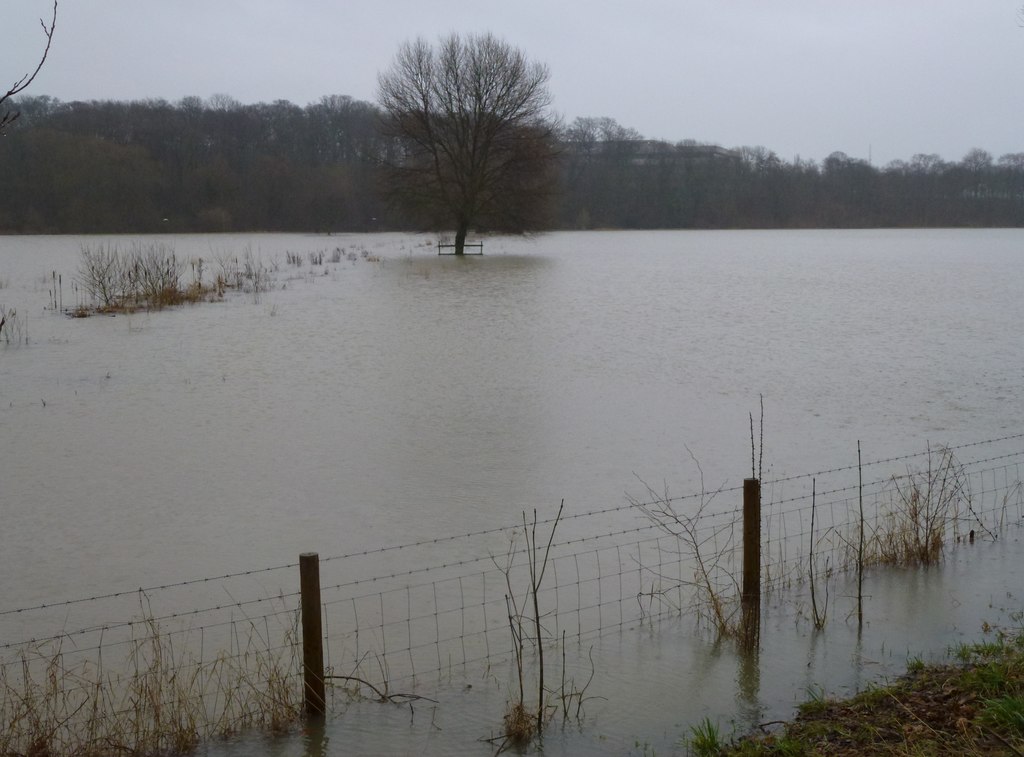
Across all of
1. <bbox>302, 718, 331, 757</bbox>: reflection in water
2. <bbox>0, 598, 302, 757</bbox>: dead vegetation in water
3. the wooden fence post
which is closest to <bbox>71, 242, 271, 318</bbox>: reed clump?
<bbox>0, 598, 302, 757</bbox>: dead vegetation in water

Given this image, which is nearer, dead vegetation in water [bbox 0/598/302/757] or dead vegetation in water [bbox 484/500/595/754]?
dead vegetation in water [bbox 0/598/302/757]

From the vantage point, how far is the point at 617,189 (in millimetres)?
90750

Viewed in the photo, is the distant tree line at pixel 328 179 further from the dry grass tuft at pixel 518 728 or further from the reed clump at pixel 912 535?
the dry grass tuft at pixel 518 728

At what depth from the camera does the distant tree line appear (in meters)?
67.1

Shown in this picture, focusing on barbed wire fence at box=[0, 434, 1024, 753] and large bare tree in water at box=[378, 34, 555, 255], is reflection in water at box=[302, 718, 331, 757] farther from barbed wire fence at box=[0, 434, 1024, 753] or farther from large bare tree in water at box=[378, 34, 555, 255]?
large bare tree in water at box=[378, 34, 555, 255]

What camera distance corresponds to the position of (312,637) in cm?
434

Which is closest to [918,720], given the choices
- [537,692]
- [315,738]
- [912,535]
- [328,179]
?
[537,692]

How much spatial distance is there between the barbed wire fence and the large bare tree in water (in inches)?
1330

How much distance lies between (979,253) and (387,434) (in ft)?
134

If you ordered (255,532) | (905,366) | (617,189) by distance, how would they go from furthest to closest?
1. (617,189)
2. (905,366)
3. (255,532)

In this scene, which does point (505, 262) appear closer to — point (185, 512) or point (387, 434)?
point (387, 434)

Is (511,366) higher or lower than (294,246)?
lower

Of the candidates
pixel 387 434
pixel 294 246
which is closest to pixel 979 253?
pixel 294 246

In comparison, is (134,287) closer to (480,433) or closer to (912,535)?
(480,433)
